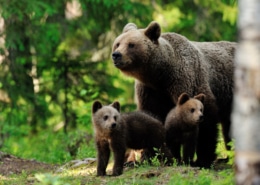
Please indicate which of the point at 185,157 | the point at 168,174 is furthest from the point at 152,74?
the point at 168,174

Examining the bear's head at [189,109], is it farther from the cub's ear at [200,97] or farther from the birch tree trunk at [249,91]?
the birch tree trunk at [249,91]

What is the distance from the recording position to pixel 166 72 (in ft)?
31.9

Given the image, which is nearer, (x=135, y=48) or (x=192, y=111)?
(x=192, y=111)

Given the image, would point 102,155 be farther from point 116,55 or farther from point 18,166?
point 18,166

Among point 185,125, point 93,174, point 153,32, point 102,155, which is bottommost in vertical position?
point 93,174

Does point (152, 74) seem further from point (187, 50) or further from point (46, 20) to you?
point (46, 20)

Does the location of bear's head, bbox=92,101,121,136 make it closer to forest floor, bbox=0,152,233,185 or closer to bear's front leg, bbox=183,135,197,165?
forest floor, bbox=0,152,233,185

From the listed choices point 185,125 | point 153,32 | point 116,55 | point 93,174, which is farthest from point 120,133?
point 153,32

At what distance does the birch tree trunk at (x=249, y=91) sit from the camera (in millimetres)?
4316

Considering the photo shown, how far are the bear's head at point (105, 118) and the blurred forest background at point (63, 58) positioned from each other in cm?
335

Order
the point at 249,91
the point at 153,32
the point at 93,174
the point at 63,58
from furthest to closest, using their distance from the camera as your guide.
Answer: the point at 63,58
the point at 153,32
the point at 93,174
the point at 249,91

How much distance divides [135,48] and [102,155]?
1856 millimetres

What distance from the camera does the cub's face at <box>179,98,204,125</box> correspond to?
8.90 m

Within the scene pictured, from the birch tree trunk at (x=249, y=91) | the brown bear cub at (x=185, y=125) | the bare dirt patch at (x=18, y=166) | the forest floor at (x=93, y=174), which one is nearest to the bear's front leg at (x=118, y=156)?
the forest floor at (x=93, y=174)
